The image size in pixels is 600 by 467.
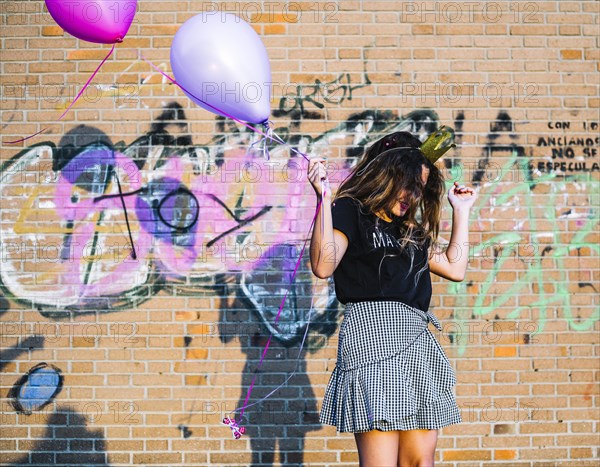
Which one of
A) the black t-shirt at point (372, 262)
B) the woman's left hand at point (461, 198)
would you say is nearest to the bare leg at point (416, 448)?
the black t-shirt at point (372, 262)

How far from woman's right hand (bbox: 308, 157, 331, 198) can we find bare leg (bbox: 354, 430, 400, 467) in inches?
34.4

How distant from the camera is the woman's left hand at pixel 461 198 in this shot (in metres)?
3.01

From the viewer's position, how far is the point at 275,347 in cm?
406

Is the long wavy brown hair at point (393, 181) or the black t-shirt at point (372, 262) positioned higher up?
the long wavy brown hair at point (393, 181)

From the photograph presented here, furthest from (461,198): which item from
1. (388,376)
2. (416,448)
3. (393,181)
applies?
(416,448)

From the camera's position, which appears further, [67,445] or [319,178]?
[67,445]

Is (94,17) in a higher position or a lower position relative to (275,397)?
higher

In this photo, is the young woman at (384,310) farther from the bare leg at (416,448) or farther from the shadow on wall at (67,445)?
the shadow on wall at (67,445)

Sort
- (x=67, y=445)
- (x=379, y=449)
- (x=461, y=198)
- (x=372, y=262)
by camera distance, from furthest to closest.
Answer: (x=67, y=445), (x=461, y=198), (x=372, y=262), (x=379, y=449)

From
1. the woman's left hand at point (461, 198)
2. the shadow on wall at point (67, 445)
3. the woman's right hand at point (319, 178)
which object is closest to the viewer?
the woman's right hand at point (319, 178)

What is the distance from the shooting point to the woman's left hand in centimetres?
301

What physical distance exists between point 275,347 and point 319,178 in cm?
161

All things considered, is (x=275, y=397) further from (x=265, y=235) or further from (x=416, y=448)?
(x=416, y=448)

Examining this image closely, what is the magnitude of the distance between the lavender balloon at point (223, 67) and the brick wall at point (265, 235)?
965 millimetres
